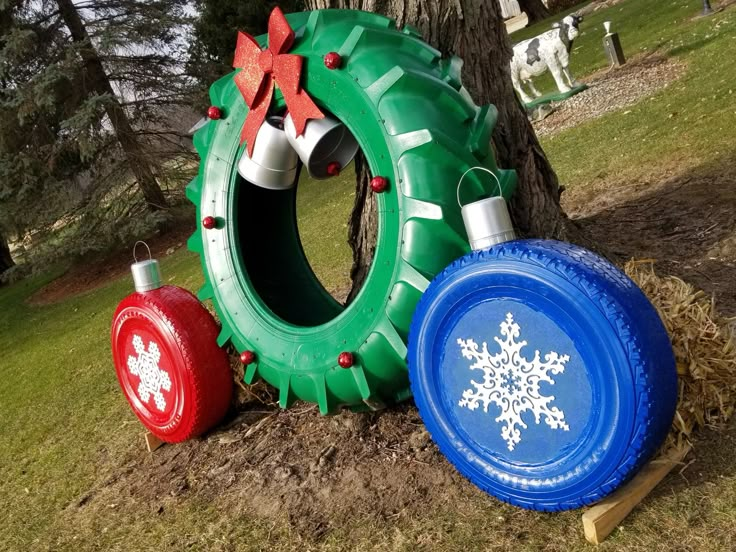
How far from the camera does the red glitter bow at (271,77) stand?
2.61 metres

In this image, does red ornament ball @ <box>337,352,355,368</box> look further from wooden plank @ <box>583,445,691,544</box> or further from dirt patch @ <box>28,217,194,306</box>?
dirt patch @ <box>28,217,194,306</box>

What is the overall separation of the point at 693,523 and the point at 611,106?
25.7 feet

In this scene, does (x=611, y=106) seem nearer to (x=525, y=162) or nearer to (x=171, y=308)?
(x=525, y=162)

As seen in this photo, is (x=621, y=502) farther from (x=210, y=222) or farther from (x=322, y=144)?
(x=210, y=222)

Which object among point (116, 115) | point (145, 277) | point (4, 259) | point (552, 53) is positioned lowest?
point (145, 277)

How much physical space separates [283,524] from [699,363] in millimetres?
1672

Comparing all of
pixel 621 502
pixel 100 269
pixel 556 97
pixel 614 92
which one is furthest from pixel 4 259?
pixel 621 502

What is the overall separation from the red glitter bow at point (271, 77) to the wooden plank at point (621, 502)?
1.67 metres

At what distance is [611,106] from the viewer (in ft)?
29.3

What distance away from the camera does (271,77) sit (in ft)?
8.91

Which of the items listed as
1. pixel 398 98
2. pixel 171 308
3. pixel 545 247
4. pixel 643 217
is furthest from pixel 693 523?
pixel 643 217

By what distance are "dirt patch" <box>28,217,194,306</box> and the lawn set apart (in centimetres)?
56

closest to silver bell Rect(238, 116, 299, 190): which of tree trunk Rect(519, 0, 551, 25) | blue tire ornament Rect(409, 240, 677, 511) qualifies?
blue tire ornament Rect(409, 240, 677, 511)

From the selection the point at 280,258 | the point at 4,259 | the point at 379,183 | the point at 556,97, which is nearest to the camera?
the point at 379,183
